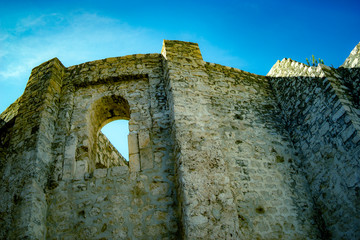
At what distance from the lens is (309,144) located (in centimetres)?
438

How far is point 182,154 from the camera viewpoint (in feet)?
11.4

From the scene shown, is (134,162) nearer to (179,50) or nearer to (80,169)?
(80,169)

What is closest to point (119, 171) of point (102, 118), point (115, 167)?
point (115, 167)

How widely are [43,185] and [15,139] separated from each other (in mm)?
1242

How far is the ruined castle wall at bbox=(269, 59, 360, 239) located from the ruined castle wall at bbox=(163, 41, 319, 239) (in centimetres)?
23

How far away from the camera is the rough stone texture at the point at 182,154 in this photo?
340cm

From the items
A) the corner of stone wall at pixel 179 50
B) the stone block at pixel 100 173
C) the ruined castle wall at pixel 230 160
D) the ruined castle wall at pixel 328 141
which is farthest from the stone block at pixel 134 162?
the ruined castle wall at pixel 328 141

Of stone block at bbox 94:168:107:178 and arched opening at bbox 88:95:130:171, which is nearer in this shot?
stone block at bbox 94:168:107:178

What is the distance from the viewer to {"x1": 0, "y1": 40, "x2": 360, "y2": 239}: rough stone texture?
3398mm

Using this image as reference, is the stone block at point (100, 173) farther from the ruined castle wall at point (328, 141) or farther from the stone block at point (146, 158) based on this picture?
the ruined castle wall at point (328, 141)

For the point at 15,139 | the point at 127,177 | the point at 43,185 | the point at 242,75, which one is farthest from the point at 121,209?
the point at 242,75

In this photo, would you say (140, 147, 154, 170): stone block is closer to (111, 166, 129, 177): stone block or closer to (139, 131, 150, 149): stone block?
(139, 131, 150, 149): stone block

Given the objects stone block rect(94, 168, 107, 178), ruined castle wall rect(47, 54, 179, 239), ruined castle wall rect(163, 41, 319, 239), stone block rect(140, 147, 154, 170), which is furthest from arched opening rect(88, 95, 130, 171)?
ruined castle wall rect(163, 41, 319, 239)

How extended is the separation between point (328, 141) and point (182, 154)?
2.44 meters
